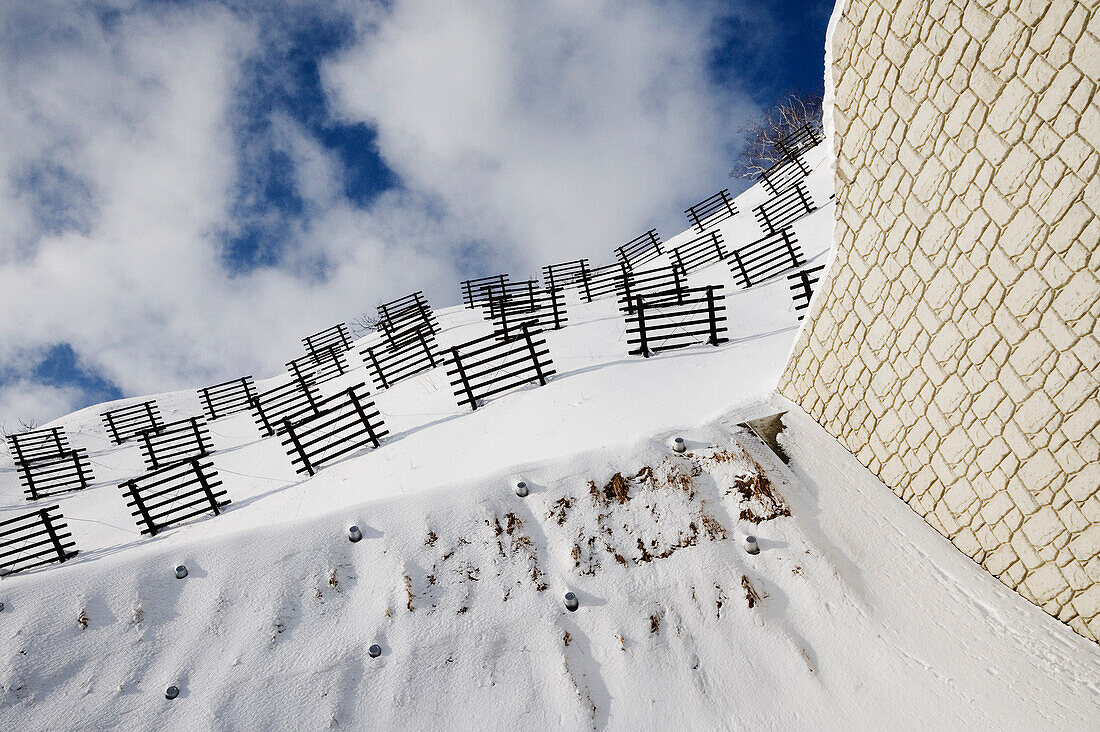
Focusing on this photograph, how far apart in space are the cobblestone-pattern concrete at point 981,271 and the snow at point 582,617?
50 cm

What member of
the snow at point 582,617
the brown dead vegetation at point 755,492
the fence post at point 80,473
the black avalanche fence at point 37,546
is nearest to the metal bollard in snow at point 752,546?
the snow at point 582,617

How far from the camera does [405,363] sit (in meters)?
18.9

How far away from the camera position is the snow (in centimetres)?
390

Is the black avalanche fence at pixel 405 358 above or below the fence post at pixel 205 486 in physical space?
above

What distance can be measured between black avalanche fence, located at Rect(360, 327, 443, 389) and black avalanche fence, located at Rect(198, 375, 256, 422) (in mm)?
5662

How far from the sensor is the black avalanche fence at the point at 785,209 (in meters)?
20.4

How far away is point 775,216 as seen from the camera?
2152 cm

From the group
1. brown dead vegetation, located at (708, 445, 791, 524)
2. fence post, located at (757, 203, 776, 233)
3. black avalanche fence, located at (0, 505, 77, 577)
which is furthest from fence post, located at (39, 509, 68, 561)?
fence post, located at (757, 203, 776, 233)

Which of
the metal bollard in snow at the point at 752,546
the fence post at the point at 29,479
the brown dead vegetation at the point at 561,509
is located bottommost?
the metal bollard in snow at the point at 752,546

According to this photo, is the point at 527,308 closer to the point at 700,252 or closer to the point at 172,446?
the point at 700,252

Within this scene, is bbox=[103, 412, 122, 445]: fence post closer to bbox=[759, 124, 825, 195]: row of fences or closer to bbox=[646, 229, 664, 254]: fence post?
bbox=[646, 229, 664, 254]: fence post

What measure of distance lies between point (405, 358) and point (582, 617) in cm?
1259

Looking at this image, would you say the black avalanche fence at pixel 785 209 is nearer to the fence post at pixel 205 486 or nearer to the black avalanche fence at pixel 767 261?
the black avalanche fence at pixel 767 261

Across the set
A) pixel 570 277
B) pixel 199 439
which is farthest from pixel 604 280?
pixel 199 439
